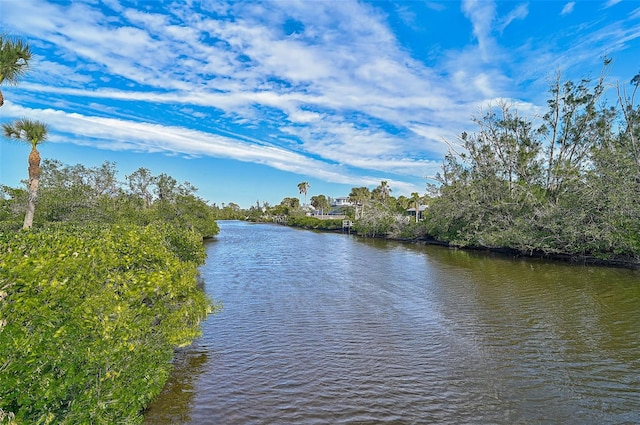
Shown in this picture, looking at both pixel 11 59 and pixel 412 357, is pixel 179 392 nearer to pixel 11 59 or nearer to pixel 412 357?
pixel 412 357

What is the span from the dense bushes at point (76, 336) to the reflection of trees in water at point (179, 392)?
0.57 meters

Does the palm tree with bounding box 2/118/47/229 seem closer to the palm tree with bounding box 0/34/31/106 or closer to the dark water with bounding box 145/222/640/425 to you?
the palm tree with bounding box 0/34/31/106

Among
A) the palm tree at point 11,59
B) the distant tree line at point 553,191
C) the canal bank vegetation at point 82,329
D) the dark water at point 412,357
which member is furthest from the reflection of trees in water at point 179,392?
the distant tree line at point 553,191

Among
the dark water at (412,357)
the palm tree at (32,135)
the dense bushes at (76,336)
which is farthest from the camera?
the palm tree at (32,135)

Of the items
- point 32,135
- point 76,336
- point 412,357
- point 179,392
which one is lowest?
point 179,392

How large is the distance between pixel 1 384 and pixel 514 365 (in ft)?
27.2

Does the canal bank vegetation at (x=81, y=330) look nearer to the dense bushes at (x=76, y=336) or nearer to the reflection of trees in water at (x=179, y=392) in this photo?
the dense bushes at (x=76, y=336)

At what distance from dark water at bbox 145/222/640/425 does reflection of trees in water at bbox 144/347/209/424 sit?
0.03m

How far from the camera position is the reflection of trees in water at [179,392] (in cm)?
557

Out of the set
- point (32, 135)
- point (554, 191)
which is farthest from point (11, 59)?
point (554, 191)

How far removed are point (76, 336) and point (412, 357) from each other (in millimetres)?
6572

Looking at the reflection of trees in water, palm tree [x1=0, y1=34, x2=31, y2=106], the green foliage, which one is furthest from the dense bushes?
the green foliage

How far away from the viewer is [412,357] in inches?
319

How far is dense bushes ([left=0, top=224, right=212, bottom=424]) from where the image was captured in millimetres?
2951
